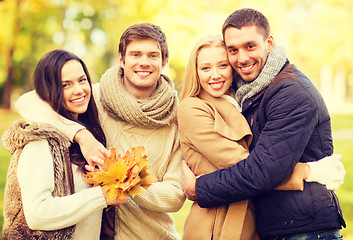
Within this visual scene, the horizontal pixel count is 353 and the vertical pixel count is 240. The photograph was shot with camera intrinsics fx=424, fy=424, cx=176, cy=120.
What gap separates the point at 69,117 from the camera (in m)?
3.11

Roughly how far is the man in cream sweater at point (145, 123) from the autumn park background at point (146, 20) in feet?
22.1

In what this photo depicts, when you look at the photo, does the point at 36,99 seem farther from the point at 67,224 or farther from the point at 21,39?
the point at 21,39

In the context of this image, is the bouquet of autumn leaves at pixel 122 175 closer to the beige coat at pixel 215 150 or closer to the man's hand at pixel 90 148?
the man's hand at pixel 90 148

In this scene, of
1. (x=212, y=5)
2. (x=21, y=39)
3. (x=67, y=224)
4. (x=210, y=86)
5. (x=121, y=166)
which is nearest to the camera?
(x=121, y=166)

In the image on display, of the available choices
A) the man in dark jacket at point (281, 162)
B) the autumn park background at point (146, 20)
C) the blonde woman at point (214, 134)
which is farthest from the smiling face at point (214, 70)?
the autumn park background at point (146, 20)

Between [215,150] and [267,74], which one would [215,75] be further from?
[215,150]

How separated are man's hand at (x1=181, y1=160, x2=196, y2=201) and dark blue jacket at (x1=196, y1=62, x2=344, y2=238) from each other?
0.17 m

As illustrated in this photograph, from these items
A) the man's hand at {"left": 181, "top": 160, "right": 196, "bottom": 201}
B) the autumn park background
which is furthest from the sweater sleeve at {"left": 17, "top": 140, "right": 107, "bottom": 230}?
the autumn park background

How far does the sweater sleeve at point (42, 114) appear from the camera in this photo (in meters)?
2.96

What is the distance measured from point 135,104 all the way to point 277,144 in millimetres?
1204

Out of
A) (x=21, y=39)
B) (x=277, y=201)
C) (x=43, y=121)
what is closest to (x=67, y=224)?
(x=43, y=121)

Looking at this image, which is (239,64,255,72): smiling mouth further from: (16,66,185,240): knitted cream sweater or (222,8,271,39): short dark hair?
(16,66,185,240): knitted cream sweater

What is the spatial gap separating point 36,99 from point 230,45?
148 centimetres

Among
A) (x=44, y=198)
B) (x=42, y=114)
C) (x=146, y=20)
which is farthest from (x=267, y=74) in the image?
(x=146, y=20)
